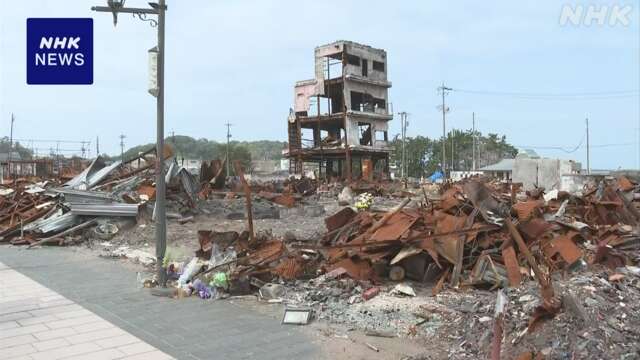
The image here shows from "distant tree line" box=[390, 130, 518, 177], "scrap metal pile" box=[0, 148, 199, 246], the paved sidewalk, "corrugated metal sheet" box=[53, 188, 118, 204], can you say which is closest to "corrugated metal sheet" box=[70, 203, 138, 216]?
"scrap metal pile" box=[0, 148, 199, 246]

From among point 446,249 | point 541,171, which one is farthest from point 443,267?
point 541,171

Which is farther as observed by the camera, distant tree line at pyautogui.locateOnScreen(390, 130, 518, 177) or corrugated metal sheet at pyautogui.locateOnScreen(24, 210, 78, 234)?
distant tree line at pyautogui.locateOnScreen(390, 130, 518, 177)

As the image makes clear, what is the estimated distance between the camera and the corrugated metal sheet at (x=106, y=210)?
13.1 metres

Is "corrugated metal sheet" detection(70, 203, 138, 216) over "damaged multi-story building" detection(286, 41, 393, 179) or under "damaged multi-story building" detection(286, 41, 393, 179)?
under

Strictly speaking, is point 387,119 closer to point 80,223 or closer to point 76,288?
point 80,223

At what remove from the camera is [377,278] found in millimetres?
6848

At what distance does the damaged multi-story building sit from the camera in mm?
43656

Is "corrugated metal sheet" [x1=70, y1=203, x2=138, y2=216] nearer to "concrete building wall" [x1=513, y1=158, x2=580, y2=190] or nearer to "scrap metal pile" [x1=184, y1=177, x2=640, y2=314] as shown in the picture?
"scrap metal pile" [x1=184, y1=177, x2=640, y2=314]

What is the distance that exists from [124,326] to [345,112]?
125 ft

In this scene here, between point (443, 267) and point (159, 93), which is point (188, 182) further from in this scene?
point (443, 267)

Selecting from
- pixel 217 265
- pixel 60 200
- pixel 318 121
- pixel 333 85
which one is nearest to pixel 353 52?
pixel 333 85

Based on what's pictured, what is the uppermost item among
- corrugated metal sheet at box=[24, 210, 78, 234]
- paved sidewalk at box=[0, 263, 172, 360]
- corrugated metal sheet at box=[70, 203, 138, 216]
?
corrugated metal sheet at box=[70, 203, 138, 216]

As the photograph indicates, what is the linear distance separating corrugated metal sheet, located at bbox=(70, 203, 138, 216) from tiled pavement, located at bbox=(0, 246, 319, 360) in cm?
498

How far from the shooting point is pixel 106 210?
1320 centimetres
